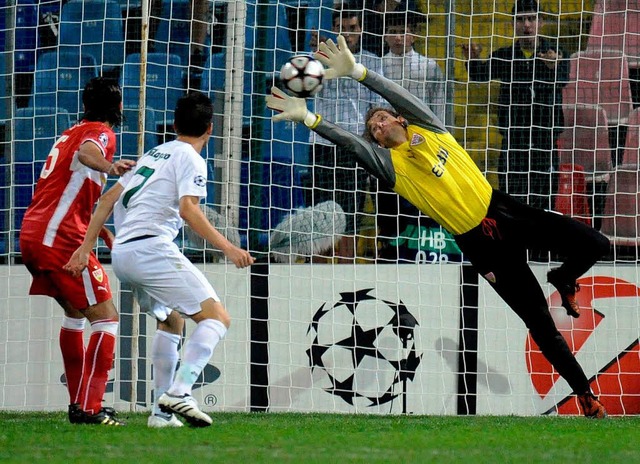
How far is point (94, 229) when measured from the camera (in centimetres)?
642

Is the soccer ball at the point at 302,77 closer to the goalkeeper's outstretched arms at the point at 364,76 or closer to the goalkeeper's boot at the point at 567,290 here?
the goalkeeper's outstretched arms at the point at 364,76

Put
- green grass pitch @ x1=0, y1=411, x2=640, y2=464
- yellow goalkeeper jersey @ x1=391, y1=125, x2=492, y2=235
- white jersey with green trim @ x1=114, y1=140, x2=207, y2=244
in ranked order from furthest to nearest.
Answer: yellow goalkeeper jersey @ x1=391, y1=125, x2=492, y2=235, white jersey with green trim @ x1=114, y1=140, x2=207, y2=244, green grass pitch @ x1=0, y1=411, x2=640, y2=464

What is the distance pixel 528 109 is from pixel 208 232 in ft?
14.7

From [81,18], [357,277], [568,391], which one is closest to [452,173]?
[357,277]

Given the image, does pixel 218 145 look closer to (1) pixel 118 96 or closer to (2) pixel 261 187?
(2) pixel 261 187

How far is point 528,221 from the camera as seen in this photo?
7.71 metres

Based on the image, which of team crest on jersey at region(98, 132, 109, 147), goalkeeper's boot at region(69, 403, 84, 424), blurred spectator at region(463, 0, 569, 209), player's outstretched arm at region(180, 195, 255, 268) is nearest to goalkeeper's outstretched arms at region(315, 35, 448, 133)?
team crest on jersey at region(98, 132, 109, 147)

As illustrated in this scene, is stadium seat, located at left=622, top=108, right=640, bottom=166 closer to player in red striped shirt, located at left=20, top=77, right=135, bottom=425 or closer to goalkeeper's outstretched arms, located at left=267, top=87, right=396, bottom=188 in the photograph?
goalkeeper's outstretched arms, located at left=267, top=87, right=396, bottom=188

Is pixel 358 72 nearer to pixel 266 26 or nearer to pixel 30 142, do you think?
pixel 266 26

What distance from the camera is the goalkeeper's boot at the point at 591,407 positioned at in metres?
7.56

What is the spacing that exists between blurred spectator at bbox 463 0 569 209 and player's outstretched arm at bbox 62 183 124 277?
411 centimetres

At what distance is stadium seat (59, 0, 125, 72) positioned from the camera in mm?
9922

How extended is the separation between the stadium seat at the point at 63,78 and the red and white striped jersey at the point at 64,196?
280 centimetres

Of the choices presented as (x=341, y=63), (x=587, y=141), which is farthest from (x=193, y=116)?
(x=587, y=141)
